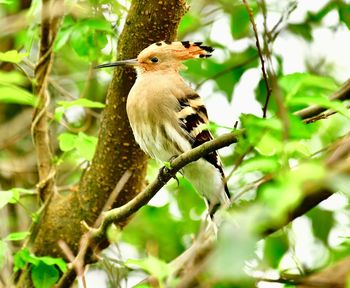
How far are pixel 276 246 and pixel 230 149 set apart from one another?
1853 mm

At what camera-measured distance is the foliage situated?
38.8 inches

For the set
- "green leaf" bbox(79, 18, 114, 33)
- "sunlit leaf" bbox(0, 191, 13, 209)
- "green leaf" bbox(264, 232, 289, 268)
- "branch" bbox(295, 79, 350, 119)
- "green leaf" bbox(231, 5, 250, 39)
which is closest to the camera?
"branch" bbox(295, 79, 350, 119)

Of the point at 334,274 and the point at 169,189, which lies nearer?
the point at 334,274

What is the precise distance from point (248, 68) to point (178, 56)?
1.22ft

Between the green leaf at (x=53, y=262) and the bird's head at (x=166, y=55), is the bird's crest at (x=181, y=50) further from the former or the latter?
the green leaf at (x=53, y=262)

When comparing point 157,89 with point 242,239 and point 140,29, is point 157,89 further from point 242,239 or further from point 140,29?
point 242,239

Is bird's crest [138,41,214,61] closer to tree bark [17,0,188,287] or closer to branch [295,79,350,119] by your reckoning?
tree bark [17,0,188,287]

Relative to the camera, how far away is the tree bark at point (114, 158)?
231 cm

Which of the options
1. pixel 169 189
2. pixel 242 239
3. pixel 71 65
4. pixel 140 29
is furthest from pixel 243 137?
pixel 71 65

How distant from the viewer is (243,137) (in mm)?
1377

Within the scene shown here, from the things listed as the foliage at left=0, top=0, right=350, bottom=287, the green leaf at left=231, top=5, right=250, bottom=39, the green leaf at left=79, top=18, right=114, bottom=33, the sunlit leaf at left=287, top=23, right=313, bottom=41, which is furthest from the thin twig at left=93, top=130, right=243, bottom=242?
the sunlit leaf at left=287, top=23, right=313, bottom=41

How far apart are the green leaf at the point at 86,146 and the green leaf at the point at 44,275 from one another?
16.0 inches

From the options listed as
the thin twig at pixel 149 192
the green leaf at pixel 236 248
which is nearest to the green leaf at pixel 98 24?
the thin twig at pixel 149 192

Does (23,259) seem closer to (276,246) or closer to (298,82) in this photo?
(276,246)
